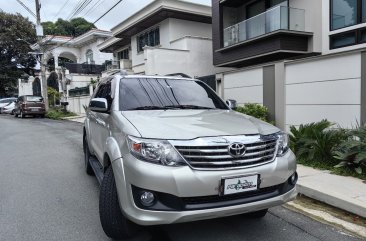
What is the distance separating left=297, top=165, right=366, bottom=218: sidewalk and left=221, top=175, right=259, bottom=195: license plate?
189cm

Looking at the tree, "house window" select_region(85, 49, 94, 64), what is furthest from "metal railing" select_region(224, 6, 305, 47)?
the tree

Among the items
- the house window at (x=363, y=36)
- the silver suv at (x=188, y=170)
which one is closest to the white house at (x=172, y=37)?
the house window at (x=363, y=36)

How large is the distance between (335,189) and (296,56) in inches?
427

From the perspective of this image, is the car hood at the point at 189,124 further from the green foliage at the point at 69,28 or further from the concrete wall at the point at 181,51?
the green foliage at the point at 69,28

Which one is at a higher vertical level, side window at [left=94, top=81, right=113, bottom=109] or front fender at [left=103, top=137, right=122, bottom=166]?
side window at [left=94, top=81, right=113, bottom=109]

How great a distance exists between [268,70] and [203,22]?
45.8ft

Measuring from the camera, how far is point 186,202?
2.93 metres

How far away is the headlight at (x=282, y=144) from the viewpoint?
3.44 m

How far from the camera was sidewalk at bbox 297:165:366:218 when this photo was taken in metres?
4.27

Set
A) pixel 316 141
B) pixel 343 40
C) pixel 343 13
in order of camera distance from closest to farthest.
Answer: pixel 316 141 < pixel 343 13 < pixel 343 40

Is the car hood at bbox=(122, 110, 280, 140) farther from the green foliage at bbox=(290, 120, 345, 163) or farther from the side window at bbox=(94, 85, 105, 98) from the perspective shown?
the green foliage at bbox=(290, 120, 345, 163)

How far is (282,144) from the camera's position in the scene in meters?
3.50

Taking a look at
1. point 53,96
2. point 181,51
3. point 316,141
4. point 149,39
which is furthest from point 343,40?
point 53,96

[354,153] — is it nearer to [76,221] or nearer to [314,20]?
[76,221]
